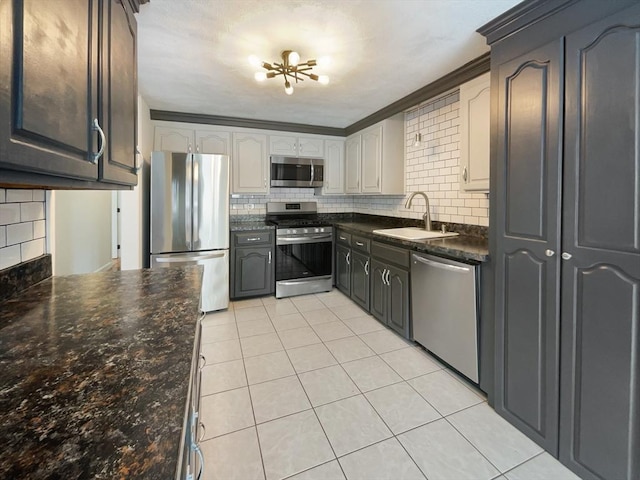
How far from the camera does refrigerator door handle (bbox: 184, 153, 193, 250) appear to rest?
3.11 metres

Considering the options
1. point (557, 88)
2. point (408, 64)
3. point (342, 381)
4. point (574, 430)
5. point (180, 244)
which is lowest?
point (342, 381)

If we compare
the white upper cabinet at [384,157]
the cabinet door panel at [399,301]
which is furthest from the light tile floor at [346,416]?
the white upper cabinet at [384,157]

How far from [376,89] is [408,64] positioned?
542 millimetres

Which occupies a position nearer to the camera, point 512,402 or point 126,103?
point 126,103

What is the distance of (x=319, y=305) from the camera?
359 cm

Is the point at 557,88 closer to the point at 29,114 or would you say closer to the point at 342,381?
the point at 29,114

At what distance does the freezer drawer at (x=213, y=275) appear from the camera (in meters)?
3.22

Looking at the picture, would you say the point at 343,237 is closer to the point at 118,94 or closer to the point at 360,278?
the point at 360,278

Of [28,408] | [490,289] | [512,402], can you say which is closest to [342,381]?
[512,402]

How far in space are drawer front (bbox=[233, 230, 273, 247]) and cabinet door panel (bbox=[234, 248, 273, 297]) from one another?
8 centimetres

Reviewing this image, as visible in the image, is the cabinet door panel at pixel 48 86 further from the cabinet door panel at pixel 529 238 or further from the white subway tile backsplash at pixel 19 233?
the cabinet door panel at pixel 529 238

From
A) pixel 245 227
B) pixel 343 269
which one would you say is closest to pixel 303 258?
pixel 343 269

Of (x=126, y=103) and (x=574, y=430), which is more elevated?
(x=126, y=103)

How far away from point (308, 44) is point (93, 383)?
224 centimetres
